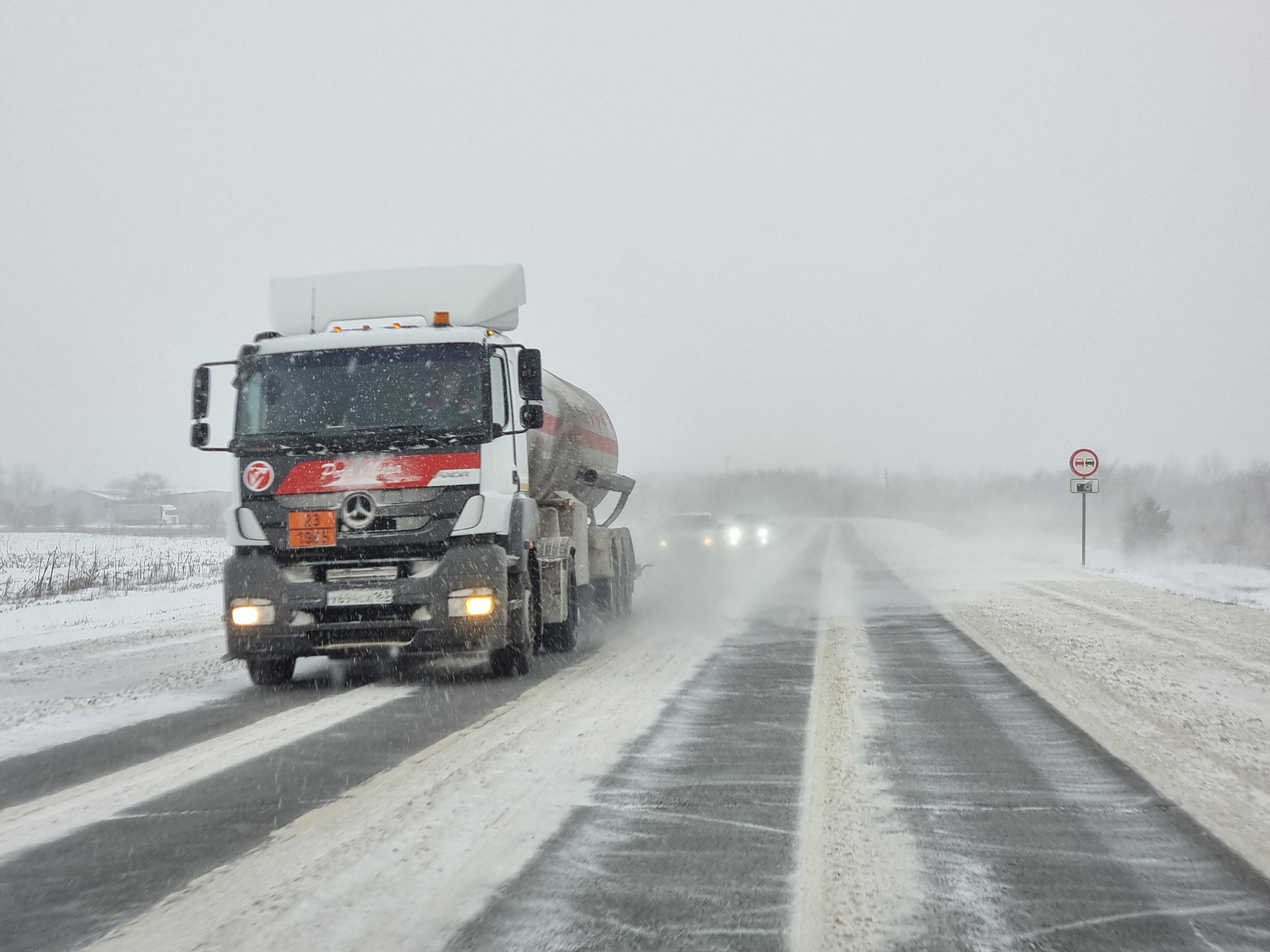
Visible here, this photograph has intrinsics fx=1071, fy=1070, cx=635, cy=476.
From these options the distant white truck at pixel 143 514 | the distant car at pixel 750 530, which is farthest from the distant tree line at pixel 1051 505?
the distant white truck at pixel 143 514

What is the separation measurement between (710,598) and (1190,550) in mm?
42977

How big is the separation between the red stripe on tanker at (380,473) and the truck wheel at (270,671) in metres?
1.47

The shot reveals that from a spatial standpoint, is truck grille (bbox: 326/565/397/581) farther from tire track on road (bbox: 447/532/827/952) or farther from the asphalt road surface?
tire track on road (bbox: 447/532/827/952)

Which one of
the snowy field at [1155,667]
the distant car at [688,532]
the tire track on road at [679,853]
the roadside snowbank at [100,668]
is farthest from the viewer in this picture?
the distant car at [688,532]

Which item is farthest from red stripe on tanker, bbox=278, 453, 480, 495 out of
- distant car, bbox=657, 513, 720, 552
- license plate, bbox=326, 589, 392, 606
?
distant car, bbox=657, 513, 720, 552

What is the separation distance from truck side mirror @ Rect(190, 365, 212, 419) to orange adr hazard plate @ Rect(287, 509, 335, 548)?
134 centimetres

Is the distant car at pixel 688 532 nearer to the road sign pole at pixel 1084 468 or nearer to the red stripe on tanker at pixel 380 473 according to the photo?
the road sign pole at pixel 1084 468

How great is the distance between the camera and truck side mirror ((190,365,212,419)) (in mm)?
8922

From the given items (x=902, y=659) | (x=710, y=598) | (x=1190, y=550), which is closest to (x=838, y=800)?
(x=902, y=659)

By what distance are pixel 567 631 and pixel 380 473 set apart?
3.38 m

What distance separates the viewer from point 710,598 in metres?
17.5

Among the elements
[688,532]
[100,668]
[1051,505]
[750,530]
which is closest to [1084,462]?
[688,532]

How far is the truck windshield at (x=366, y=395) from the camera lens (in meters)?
8.55

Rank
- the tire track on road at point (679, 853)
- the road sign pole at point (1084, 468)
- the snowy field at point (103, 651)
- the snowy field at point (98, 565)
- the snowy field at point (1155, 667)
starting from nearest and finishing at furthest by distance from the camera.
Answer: the tire track on road at point (679, 853)
the snowy field at point (1155, 667)
the snowy field at point (103, 651)
the snowy field at point (98, 565)
the road sign pole at point (1084, 468)
